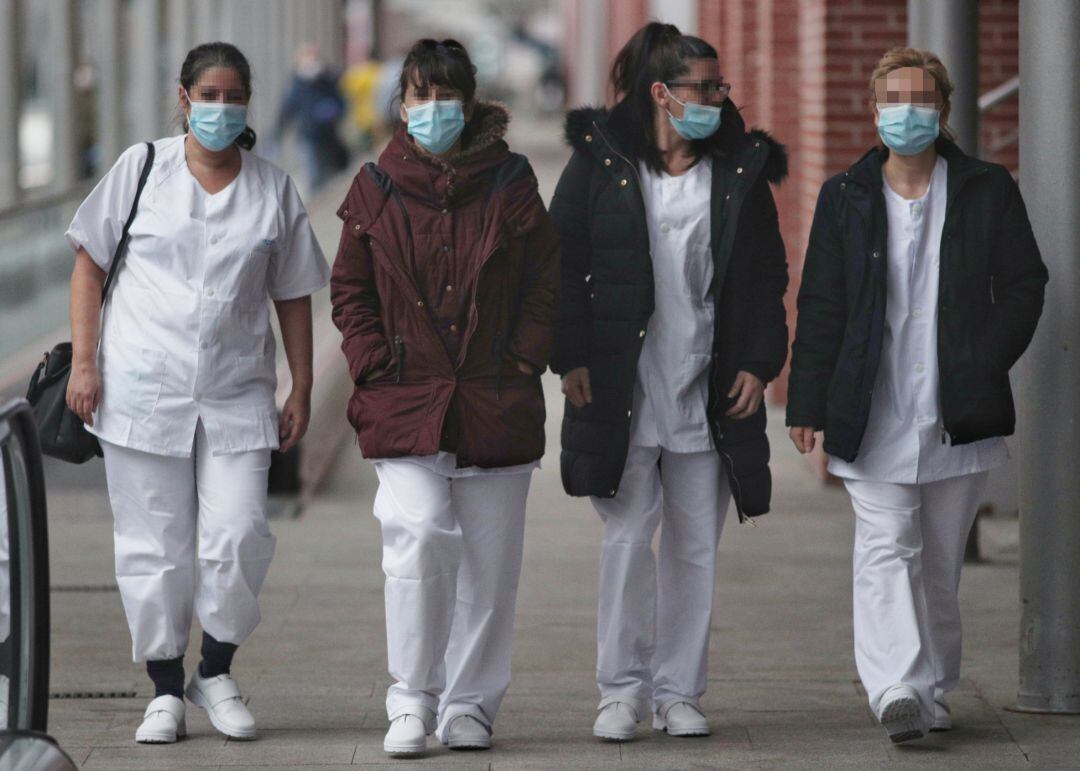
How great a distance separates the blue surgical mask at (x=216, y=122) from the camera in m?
5.56

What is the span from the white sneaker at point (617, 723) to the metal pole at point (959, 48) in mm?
3317

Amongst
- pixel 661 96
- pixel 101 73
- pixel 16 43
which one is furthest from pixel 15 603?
pixel 101 73

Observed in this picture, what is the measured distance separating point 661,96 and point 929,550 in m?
1.44

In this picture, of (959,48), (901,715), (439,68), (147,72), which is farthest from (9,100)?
(901,715)

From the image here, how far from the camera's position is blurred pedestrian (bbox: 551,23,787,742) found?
557 centimetres

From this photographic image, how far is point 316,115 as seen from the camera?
24.4 m

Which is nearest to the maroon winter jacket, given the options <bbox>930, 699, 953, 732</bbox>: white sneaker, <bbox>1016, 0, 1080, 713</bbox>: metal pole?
<bbox>930, 699, 953, 732</bbox>: white sneaker

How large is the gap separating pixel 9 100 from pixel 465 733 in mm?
16924

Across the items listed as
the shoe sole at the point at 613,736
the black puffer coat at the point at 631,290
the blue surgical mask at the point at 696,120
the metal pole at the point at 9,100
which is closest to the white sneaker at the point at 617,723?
the shoe sole at the point at 613,736

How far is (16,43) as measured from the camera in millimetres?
21078

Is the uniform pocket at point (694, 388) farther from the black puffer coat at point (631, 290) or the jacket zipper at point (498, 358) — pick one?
the jacket zipper at point (498, 358)

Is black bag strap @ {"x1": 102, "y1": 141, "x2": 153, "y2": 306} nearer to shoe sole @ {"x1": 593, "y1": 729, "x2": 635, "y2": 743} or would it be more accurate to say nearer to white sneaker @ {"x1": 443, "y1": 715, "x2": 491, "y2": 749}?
white sneaker @ {"x1": 443, "y1": 715, "x2": 491, "y2": 749}

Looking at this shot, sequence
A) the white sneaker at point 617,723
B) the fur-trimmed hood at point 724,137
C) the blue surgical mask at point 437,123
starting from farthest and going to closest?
1. the white sneaker at point 617,723
2. the fur-trimmed hood at point 724,137
3. the blue surgical mask at point 437,123

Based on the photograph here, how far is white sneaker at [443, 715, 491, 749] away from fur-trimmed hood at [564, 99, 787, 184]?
1565 mm
